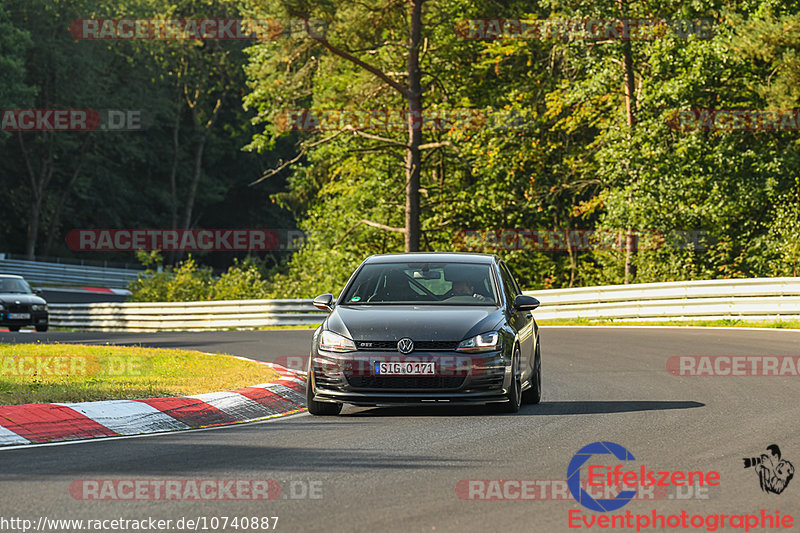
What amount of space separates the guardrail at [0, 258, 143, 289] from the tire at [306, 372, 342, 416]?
52.9m

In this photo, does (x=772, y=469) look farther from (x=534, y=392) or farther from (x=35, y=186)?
(x=35, y=186)

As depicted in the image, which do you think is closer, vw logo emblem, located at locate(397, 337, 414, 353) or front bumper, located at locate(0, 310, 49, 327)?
vw logo emblem, located at locate(397, 337, 414, 353)

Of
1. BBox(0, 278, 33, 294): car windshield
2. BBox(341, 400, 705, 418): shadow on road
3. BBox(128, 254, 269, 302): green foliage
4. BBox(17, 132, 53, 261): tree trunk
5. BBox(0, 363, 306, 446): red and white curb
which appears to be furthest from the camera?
BBox(17, 132, 53, 261): tree trunk

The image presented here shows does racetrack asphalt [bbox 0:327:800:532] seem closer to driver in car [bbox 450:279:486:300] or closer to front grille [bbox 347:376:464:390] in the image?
front grille [bbox 347:376:464:390]

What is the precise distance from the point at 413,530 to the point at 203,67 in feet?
241

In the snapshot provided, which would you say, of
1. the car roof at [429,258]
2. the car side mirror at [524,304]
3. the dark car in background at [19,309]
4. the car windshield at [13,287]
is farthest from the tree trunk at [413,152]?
the car side mirror at [524,304]

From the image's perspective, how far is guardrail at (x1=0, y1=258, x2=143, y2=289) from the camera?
6141 cm

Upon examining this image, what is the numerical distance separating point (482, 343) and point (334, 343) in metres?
1.38

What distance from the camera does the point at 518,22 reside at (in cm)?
3969

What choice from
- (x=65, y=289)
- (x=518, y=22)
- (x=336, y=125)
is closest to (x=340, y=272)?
(x=336, y=125)

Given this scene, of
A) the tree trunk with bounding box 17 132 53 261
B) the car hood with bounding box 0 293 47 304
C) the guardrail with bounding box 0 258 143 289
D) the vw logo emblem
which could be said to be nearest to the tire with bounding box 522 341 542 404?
the vw logo emblem

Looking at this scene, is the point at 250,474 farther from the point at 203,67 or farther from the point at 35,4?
the point at 203,67

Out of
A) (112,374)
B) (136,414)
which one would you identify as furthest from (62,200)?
(136,414)

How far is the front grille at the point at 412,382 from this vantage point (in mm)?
10109
